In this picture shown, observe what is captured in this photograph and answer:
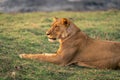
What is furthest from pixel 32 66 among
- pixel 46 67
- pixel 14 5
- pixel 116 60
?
pixel 14 5

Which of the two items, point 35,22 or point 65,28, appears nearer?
point 65,28

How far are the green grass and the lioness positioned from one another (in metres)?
0.16

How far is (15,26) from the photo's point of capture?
1424 cm

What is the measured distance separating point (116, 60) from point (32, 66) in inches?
64.7

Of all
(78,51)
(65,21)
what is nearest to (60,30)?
(65,21)

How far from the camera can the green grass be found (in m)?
8.10

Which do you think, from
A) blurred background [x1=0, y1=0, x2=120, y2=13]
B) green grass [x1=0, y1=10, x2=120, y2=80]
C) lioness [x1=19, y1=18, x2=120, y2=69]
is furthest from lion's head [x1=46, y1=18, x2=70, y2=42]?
blurred background [x1=0, y1=0, x2=120, y2=13]

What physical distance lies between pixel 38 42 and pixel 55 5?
909 centimetres

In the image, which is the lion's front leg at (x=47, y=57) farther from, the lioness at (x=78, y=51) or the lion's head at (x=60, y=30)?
the lion's head at (x=60, y=30)

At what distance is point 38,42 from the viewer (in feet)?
38.2

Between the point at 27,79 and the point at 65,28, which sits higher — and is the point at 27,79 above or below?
below

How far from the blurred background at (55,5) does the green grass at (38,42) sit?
1.47 m

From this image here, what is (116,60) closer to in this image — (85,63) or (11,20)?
(85,63)

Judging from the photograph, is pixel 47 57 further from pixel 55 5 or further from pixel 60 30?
pixel 55 5
